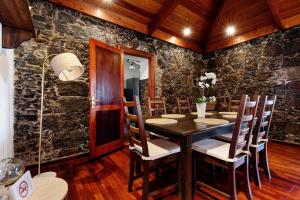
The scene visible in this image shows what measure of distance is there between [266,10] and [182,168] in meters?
4.13

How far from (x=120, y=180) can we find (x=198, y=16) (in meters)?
4.15

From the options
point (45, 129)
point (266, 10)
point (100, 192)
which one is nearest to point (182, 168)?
point (100, 192)

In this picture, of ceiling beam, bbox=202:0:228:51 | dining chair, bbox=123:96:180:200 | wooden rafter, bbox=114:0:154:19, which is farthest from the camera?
ceiling beam, bbox=202:0:228:51

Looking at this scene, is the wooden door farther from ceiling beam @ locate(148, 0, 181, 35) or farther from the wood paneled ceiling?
ceiling beam @ locate(148, 0, 181, 35)

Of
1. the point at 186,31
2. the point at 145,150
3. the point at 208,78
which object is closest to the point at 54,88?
the point at 145,150

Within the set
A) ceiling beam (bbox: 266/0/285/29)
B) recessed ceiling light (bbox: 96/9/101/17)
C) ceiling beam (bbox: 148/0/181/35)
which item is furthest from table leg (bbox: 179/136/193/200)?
ceiling beam (bbox: 266/0/285/29)

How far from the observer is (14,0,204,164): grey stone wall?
2.21 m

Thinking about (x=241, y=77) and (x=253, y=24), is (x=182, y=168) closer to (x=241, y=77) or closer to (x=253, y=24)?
(x=241, y=77)

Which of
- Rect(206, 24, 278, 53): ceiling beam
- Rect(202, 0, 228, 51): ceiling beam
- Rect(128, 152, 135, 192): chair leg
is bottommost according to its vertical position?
Rect(128, 152, 135, 192): chair leg

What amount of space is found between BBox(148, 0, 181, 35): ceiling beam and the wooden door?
107 cm

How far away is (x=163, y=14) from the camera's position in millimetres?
3328

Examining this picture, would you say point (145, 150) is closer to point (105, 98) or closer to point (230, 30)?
point (105, 98)

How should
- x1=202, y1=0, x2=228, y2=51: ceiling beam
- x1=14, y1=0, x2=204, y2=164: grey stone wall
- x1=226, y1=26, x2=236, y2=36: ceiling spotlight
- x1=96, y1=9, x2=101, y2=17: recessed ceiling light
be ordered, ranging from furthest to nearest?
x1=226, y1=26, x2=236, y2=36: ceiling spotlight → x1=202, y1=0, x2=228, y2=51: ceiling beam → x1=96, y1=9, x2=101, y2=17: recessed ceiling light → x1=14, y1=0, x2=204, y2=164: grey stone wall

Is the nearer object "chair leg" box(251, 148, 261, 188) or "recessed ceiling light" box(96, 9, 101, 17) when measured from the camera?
"chair leg" box(251, 148, 261, 188)
